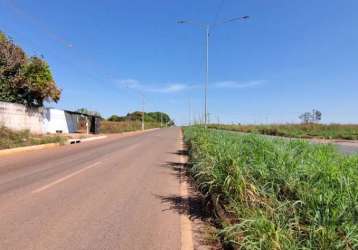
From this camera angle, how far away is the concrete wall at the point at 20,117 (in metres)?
27.1

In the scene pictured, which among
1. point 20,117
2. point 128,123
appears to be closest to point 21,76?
point 20,117

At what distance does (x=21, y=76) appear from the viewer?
98.0 ft

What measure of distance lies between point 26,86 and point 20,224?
86.7 feet

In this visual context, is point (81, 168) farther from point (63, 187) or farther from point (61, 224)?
point (61, 224)

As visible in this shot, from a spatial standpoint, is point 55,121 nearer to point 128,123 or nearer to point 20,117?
point 20,117

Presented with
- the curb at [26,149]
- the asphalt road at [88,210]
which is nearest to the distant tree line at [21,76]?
the curb at [26,149]

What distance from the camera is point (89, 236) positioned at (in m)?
5.62

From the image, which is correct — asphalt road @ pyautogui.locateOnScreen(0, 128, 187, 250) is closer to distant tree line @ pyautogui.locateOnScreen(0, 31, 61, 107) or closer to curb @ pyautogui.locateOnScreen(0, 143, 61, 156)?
curb @ pyautogui.locateOnScreen(0, 143, 61, 156)

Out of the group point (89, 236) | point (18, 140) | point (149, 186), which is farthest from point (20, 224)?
point (18, 140)

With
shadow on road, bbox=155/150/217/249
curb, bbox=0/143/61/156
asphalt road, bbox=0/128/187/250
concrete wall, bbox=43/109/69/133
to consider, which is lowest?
shadow on road, bbox=155/150/217/249

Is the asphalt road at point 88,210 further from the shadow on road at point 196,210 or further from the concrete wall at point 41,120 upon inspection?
the concrete wall at point 41,120

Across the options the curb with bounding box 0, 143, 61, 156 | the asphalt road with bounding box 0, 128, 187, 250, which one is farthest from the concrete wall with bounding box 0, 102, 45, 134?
the asphalt road with bounding box 0, 128, 187, 250

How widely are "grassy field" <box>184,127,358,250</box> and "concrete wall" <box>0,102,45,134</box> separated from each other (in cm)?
2271

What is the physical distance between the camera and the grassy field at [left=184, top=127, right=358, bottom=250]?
4164 mm
